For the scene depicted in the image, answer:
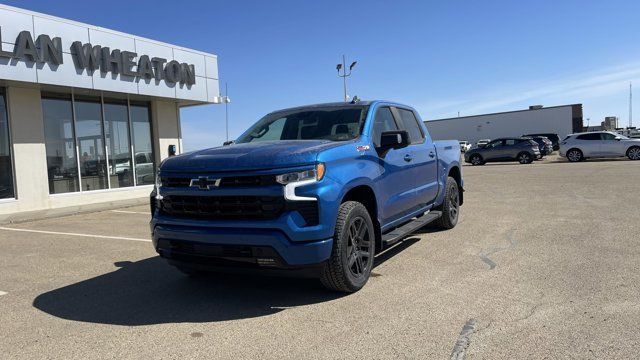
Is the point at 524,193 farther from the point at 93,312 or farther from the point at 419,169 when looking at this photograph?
the point at 93,312

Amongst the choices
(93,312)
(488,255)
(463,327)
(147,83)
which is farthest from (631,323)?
(147,83)

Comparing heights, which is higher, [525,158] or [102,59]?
[102,59]

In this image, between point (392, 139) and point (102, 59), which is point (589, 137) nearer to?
point (102, 59)

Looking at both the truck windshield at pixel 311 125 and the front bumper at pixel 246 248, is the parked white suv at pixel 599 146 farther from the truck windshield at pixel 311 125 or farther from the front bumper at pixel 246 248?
the front bumper at pixel 246 248

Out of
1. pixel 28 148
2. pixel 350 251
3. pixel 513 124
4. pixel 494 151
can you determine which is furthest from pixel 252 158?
pixel 513 124

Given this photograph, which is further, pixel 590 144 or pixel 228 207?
pixel 590 144

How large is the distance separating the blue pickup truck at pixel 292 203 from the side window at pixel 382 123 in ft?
0.09

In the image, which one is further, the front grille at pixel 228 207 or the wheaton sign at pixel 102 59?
the wheaton sign at pixel 102 59

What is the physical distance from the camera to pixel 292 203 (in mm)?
4203

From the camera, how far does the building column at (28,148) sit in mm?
12117

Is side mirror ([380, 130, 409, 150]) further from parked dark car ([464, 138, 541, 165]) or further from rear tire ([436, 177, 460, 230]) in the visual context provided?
parked dark car ([464, 138, 541, 165])

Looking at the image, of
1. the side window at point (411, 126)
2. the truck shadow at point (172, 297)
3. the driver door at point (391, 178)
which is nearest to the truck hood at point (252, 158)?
the driver door at point (391, 178)

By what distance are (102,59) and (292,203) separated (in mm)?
10943

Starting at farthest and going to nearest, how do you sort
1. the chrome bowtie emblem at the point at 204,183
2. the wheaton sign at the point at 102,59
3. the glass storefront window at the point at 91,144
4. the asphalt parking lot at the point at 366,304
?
the glass storefront window at the point at 91,144 → the wheaton sign at the point at 102,59 → the chrome bowtie emblem at the point at 204,183 → the asphalt parking lot at the point at 366,304
